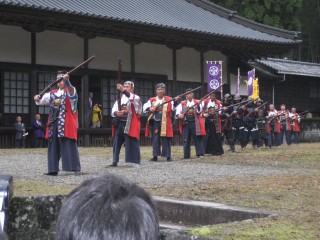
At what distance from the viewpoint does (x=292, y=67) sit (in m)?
32.2

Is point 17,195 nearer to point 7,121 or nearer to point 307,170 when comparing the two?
point 307,170

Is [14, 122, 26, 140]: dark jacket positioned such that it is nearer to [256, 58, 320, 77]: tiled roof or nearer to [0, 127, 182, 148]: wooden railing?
[0, 127, 182, 148]: wooden railing

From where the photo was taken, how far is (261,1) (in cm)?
3638

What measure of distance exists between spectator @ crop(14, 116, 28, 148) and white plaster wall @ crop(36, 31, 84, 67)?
90.9 inches

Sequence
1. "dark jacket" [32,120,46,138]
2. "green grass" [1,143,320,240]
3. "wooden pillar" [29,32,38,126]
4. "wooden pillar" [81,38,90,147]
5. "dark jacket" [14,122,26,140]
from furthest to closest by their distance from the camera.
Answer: "wooden pillar" [81,38,90,147], "wooden pillar" [29,32,38,126], "dark jacket" [32,120,46,138], "dark jacket" [14,122,26,140], "green grass" [1,143,320,240]

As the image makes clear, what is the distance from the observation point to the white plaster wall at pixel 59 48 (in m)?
18.8

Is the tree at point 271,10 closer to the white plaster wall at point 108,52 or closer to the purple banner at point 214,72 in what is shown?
the purple banner at point 214,72

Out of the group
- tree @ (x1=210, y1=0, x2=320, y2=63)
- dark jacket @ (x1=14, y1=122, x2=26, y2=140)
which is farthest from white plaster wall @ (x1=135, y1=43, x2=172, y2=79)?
tree @ (x1=210, y1=0, x2=320, y2=63)

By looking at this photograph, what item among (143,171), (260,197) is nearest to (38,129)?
(143,171)

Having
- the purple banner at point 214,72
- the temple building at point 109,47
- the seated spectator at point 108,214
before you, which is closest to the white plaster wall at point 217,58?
the temple building at point 109,47

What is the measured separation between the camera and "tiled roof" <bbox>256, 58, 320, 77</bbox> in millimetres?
29734

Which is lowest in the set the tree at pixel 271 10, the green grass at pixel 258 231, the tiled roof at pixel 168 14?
the green grass at pixel 258 231

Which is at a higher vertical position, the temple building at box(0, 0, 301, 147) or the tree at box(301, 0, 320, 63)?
the tree at box(301, 0, 320, 63)

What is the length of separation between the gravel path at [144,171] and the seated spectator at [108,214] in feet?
19.7
